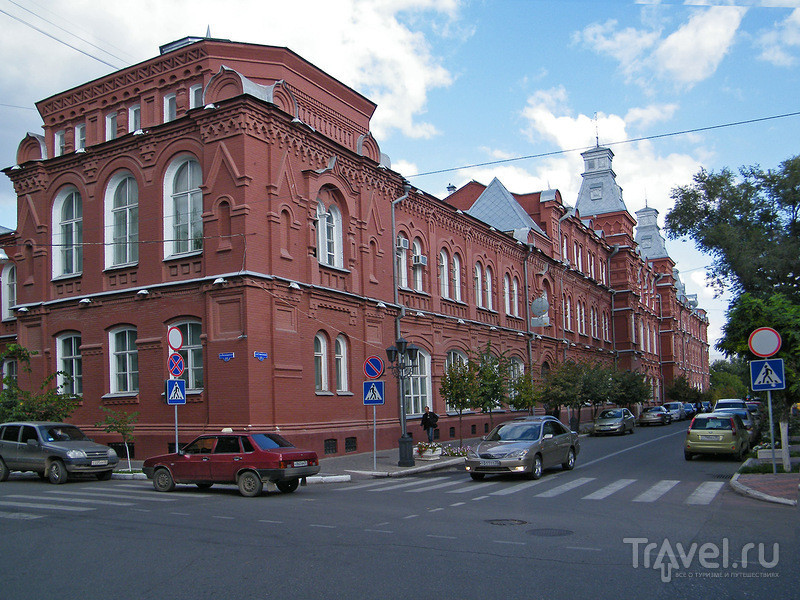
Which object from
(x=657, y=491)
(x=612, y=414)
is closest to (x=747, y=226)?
(x=612, y=414)

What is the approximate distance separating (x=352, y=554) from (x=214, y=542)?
2.13 metres

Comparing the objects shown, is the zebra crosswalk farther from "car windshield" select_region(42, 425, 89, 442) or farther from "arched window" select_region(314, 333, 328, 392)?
"car windshield" select_region(42, 425, 89, 442)

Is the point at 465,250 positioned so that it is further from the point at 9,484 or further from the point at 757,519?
the point at 757,519

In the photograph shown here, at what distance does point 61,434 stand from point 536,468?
41.2ft

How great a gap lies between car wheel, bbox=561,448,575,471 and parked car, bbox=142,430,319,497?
7.79 metres

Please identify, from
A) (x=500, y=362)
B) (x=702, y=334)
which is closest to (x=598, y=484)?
(x=500, y=362)

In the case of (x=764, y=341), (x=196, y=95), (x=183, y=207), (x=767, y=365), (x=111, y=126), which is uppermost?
(x=196, y=95)

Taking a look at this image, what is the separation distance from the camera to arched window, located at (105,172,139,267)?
2505 cm

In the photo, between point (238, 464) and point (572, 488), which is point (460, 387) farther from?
point (238, 464)

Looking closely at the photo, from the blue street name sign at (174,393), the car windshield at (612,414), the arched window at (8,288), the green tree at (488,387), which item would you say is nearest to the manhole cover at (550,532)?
the blue street name sign at (174,393)

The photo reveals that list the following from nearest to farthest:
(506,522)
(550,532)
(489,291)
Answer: (550,532), (506,522), (489,291)

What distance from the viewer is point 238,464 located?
1570 cm

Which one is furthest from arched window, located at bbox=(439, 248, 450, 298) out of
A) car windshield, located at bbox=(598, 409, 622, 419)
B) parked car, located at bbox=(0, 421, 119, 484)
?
parked car, located at bbox=(0, 421, 119, 484)

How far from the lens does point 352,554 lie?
28.9 feet
